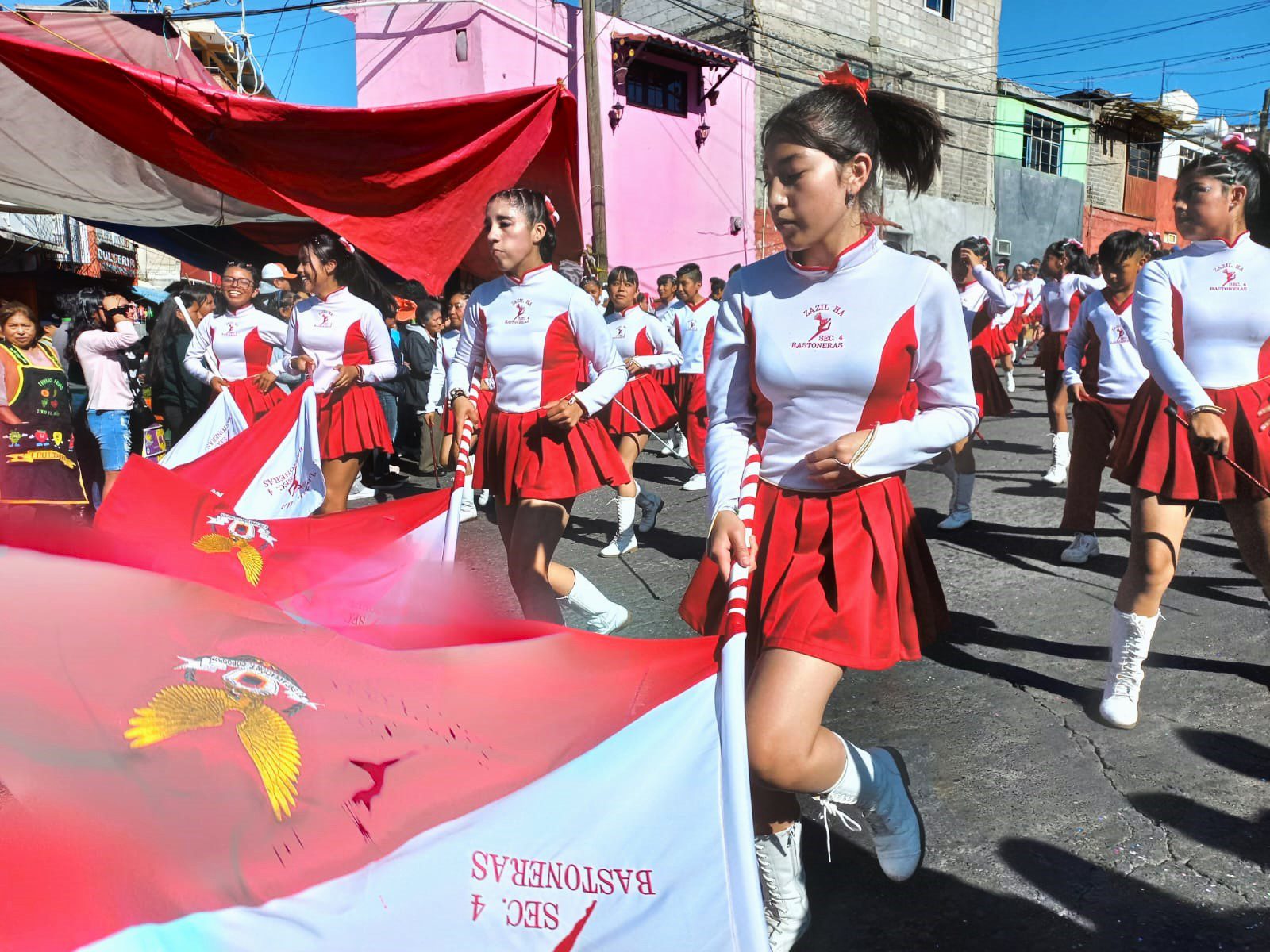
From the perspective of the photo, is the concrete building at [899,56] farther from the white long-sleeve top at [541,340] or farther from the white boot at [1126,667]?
the white boot at [1126,667]

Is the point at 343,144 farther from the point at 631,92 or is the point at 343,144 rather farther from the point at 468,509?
the point at 631,92

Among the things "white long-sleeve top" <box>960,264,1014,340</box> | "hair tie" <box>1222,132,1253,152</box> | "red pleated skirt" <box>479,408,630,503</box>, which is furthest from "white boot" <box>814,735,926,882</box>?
"white long-sleeve top" <box>960,264,1014,340</box>

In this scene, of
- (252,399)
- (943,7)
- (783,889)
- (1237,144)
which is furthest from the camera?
(943,7)

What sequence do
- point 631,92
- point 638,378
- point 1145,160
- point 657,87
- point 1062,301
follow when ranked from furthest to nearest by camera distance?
1. point 1145,160
2. point 657,87
3. point 631,92
4. point 1062,301
5. point 638,378

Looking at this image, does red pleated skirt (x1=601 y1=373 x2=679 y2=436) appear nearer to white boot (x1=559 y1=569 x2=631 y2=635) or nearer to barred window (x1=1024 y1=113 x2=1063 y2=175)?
white boot (x1=559 y1=569 x2=631 y2=635)

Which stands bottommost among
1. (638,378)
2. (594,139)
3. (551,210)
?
(638,378)

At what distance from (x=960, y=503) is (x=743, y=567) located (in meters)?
5.46

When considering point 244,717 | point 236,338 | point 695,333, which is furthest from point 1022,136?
point 244,717

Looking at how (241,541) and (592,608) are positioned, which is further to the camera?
(592,608)

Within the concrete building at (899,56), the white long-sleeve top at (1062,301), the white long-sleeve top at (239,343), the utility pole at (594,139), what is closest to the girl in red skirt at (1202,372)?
the white long-sleeve top at (239,343)

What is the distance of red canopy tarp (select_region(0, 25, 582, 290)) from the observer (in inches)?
134

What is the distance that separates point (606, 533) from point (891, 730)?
412 cm

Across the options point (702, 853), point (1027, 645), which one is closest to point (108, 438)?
point (1027, 645)

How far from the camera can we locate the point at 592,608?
4.33 metres
